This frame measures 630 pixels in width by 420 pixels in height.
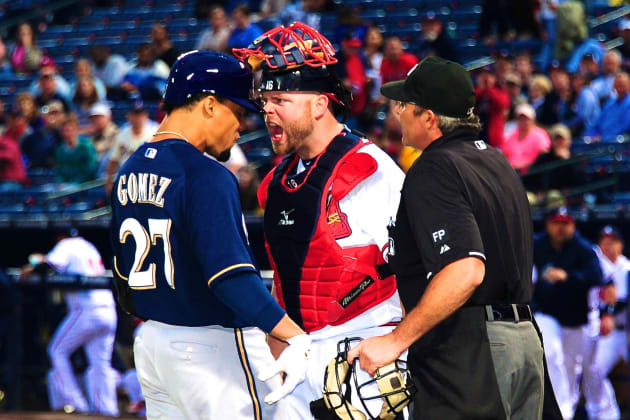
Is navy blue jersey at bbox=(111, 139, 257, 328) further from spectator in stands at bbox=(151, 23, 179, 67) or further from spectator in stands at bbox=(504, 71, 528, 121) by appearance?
spectator in stands at bbox=(151, 23, 179, 67)

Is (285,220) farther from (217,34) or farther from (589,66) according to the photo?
(217,34)

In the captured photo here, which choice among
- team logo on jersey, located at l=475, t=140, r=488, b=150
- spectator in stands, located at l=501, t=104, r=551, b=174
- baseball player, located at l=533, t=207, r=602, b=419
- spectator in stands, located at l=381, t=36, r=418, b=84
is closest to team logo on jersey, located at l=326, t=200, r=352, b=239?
team logo on jersey, located at l=475, t=140, r=488, b=150

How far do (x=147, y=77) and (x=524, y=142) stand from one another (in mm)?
6415

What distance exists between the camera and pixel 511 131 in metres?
12.4

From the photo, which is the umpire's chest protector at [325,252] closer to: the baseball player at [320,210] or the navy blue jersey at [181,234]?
the baseball player at [320,210]

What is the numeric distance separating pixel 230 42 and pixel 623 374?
824 cm

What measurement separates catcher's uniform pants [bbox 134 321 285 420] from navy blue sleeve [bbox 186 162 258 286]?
→ 11.4 inches

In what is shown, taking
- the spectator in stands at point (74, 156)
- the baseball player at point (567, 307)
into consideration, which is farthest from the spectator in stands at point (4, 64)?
the baseball player at point (567, 307)

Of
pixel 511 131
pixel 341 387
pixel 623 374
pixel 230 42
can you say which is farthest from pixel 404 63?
pixel 341 387

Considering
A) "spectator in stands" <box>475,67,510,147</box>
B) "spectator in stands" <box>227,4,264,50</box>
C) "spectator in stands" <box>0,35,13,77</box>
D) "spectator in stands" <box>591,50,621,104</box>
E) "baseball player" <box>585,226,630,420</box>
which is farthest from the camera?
"spectator in stands" <box>0,35,13,77</box>

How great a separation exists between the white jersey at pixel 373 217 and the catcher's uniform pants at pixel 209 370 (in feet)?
1.71

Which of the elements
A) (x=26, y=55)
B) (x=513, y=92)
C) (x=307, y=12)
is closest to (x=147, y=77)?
(x=307, y=12)

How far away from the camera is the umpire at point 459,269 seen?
3.54 m

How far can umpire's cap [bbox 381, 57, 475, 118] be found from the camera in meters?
3.85
